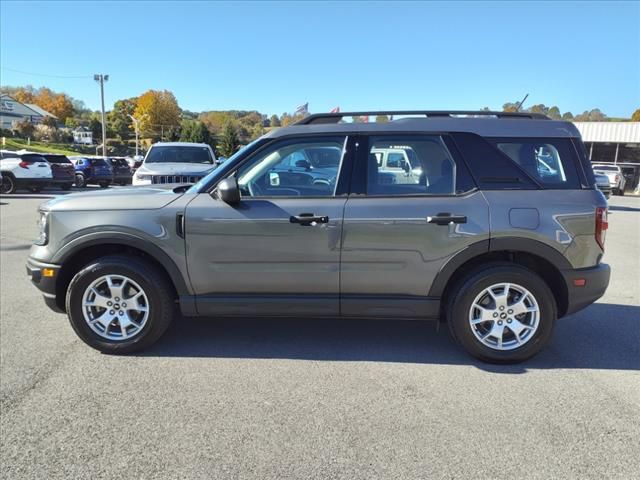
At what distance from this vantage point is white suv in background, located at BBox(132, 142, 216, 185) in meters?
10.5

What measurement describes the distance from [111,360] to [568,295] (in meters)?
3.63

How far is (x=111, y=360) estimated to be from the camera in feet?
12.7

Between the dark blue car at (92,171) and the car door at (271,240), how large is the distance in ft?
72.5

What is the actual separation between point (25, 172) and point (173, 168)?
11.2 m

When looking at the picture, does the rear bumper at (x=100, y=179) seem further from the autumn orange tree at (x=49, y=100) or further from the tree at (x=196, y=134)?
the autumn orange tree at (x=49, y=100)

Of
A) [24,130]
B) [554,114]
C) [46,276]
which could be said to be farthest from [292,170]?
[24,130]

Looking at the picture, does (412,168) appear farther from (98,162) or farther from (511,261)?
(98,162)

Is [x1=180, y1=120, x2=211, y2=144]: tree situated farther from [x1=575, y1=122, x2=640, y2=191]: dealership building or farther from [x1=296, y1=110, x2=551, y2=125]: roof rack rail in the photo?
[x1=296, y1=110, x2=551, y2=125]: roof rack rail

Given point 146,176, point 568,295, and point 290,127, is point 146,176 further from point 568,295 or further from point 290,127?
point 568,295

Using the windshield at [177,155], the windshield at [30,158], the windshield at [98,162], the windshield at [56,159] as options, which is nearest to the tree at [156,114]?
the windshield at [98,162]

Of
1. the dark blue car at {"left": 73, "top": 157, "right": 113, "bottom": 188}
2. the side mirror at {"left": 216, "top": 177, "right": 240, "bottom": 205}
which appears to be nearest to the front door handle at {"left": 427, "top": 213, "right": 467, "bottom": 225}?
the side mirror at {"left": 216, "top": 177, "right": 240, "bottom": 205}

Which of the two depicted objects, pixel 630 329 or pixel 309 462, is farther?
pixel 630 329

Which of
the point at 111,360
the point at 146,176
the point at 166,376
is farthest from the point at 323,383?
the point at 146,176

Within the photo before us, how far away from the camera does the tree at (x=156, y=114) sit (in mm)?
117188
